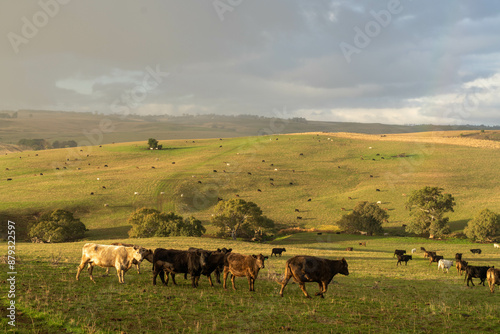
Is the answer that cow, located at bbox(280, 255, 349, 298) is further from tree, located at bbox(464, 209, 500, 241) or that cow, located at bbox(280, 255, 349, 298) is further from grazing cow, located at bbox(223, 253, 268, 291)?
tree, located at bbox(464, 209, 500, 241)

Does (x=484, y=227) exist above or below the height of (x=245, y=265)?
below

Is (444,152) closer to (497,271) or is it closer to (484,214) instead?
(484,214)

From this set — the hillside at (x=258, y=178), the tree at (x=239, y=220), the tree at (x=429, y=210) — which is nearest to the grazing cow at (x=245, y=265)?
the tree at (x=239, y=220)

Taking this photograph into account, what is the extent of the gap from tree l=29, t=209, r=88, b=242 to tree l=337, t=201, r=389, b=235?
5267cm

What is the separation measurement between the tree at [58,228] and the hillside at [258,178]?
385 cm

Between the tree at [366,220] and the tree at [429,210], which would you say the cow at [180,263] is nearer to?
the tree at [366,220]

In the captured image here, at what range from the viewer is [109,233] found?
7000 cm

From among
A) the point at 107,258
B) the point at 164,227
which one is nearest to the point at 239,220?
the point at 164,227

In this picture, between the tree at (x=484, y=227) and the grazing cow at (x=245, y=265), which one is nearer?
the grazing cow at (x=245, y=265)

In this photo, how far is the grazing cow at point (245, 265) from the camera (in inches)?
683

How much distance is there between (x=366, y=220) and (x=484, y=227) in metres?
20.1

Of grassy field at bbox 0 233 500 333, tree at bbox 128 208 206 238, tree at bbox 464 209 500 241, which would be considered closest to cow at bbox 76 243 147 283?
grassy field at bbox 0 233 500 333

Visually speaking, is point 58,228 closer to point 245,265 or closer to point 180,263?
point 180,263

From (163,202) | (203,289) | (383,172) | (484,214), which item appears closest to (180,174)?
(163,202)
